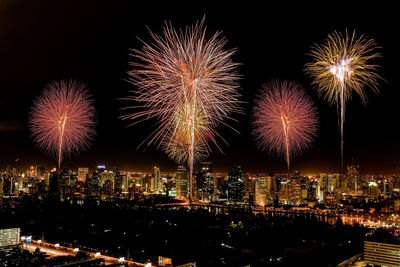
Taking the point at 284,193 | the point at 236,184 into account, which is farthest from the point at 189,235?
the point at 236,184

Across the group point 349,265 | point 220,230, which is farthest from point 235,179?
point 349,265

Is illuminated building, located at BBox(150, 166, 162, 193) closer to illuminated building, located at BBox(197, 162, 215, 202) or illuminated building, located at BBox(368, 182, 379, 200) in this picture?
illuminated building, located at BBox(197, 162, 215, 202)

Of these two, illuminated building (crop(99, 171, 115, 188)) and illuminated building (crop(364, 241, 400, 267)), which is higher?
illuminated building (crop(99, 171, 115, 188))

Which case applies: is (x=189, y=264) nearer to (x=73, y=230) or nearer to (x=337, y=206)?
(x=73, y=230)

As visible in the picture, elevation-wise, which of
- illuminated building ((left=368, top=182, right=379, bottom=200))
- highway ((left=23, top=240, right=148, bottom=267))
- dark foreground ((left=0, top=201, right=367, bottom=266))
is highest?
illuminated building ((left=368, top=182, right=379, bottom=200))

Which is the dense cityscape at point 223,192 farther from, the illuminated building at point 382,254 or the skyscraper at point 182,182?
the illuminated building at point 382,254

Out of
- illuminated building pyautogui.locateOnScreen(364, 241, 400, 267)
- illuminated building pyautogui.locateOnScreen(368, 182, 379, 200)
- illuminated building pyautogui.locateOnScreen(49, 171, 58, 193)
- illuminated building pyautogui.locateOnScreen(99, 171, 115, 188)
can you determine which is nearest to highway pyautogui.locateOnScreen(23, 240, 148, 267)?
illuminated building pyautogui.locateOnScreen(364, 241, 400, 267)

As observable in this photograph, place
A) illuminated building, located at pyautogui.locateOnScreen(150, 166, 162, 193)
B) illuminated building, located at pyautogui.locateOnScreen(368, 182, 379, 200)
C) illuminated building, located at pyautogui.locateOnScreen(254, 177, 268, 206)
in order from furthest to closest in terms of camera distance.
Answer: illuminated building, located at pyautogui.locateOnScreen(150, 166, 162, 193), illuminated building, located at pyautogui.locateOnScreen(254, 177, 268, 206), illuminated building, located at pyautogui.locateOnScreen(368, 182, 379, 200)

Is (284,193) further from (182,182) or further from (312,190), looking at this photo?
(182,182)
